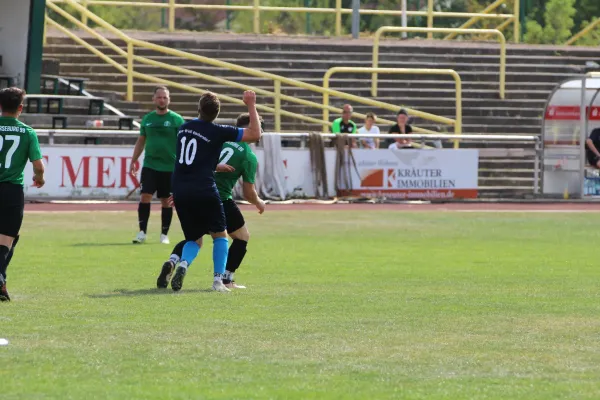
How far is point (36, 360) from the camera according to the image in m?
8.45

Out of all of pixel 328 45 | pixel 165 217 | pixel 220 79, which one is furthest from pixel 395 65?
pixel 165 217

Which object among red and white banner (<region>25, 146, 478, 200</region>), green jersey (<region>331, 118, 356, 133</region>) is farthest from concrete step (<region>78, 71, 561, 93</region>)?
red and white banner (<region>25, 146, 478, 200</region>)

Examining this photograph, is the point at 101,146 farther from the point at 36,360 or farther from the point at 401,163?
the point at 36,360

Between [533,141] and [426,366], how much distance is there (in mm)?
23400

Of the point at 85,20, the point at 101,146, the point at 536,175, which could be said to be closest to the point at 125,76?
the point at 85,20

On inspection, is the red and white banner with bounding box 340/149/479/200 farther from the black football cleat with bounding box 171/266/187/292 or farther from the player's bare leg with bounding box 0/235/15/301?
the player's bare leg with bounding box 0/235/15/301

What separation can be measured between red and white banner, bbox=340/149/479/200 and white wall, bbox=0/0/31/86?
26.8 feet

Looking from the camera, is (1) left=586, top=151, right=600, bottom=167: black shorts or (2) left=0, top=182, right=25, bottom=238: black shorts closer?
(2) left=0, top=182, right=25, bottom=238: black shorts

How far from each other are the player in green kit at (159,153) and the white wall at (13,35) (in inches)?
548

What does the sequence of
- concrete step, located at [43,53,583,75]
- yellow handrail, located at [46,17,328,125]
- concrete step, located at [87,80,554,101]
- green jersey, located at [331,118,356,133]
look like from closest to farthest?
green jersey, located at [331,118,356,133] → yellow handrail, located at [46,17,328,125] → concrete step, located at [87,80,554,101] → concrete step, located at [43,53,583,75]

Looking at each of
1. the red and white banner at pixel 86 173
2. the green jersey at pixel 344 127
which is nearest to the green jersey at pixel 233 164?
the red and white banner at pixel 86 173

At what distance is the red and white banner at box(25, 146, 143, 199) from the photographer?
27.3 meters

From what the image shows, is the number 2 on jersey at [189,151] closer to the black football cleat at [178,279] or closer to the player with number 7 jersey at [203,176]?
the player with number 7 jersey at [203,176]

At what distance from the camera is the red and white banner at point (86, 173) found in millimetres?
27312
